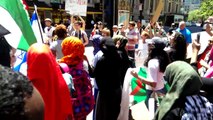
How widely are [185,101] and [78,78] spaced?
3.93ft

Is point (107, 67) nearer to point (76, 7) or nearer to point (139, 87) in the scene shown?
point (139, 87)

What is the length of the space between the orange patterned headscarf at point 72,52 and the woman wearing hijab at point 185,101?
3.57ft

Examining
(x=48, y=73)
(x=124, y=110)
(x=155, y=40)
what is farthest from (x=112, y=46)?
(x=48, y=73)

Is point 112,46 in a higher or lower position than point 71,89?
higher

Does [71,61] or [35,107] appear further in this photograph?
[71,61]

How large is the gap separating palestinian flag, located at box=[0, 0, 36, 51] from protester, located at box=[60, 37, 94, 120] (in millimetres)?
406

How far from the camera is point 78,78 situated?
3141 millimetres

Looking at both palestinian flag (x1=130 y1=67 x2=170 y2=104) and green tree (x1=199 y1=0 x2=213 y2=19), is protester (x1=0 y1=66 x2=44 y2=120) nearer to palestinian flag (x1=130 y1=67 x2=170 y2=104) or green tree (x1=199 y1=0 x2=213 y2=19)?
palestinian flag (x1=130 y1=67 x2=170 y2=104)

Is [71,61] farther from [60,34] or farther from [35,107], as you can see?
[35,107]

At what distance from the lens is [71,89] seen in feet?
9.34

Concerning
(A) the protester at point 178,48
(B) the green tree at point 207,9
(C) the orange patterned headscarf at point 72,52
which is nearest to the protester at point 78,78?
(C) the orange patterned headscarf at point 72,52

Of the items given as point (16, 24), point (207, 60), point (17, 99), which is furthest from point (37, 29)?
point (17, 99)

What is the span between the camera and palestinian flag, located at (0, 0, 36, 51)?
3.12 meters

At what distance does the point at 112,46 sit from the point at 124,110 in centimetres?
87
